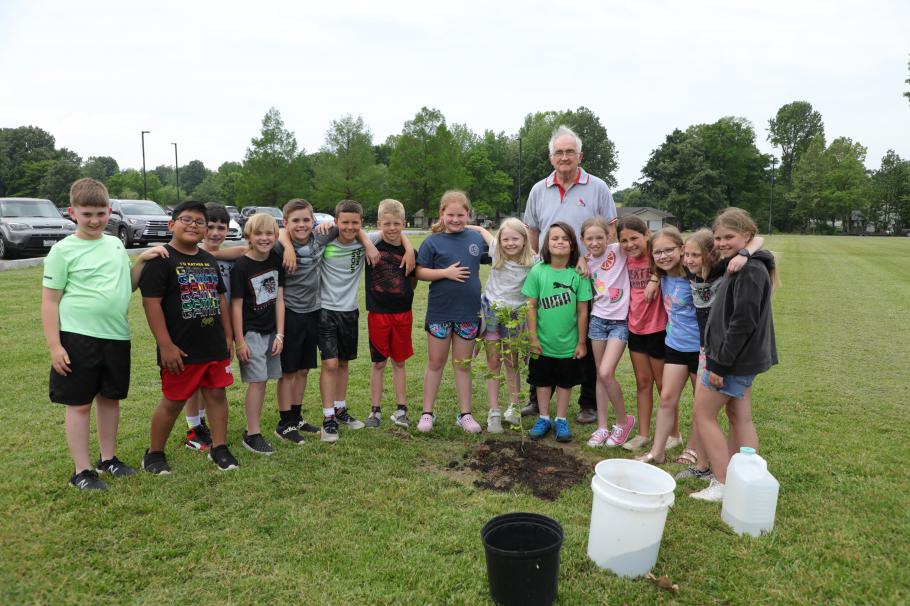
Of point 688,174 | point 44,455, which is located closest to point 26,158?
point 688,174

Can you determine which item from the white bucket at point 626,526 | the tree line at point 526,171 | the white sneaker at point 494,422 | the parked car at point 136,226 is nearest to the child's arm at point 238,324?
the white sneaker at point 494,422

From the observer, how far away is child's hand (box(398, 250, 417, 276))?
16.0 ft

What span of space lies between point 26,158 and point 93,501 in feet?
312

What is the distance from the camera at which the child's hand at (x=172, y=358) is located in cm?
379

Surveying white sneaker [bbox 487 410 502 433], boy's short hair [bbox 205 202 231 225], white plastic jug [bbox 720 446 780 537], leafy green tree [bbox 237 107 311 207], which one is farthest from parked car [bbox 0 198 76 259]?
leafy green tree [bbox 237 107 311 207]

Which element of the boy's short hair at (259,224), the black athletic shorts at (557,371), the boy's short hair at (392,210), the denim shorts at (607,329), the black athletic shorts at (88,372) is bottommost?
the black athletic shorts at (557,371)

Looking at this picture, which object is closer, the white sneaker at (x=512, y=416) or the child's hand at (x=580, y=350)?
the child's hand at (x=580, y=350)

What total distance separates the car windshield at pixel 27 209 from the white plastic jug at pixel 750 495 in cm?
1852

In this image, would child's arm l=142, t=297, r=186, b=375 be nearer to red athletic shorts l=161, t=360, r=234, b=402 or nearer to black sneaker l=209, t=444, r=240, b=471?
red athletic shorts l=161, t=360, r=234, b=402

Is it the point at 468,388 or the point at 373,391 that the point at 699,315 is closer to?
the point at 468,388

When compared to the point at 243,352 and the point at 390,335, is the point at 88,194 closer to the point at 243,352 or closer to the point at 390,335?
the point at 243,352

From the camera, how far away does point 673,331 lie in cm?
412

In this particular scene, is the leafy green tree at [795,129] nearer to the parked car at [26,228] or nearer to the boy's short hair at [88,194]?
the parked car at [26,228]

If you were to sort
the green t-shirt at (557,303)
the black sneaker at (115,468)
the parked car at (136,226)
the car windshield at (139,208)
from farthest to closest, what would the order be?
the car windshield at (139,208) → the parked car at (136,226) → the green t-shirt at (557,303) → the black sneaker at (115,468)
